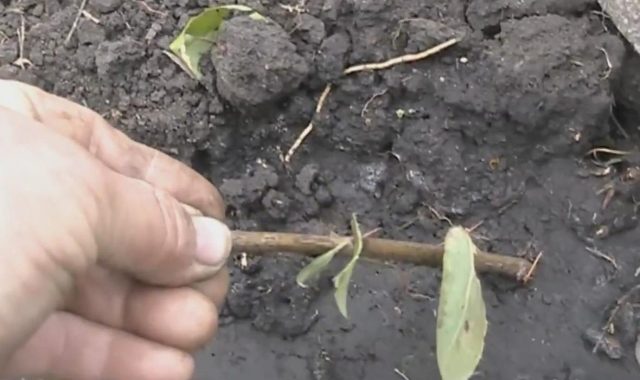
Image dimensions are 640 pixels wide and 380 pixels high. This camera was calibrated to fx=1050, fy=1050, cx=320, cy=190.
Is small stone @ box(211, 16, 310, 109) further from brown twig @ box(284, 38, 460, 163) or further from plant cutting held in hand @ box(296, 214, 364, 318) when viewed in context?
plant cutting held in hand @ box(296, 214, 364, 318)

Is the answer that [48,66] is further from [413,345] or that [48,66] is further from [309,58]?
[413,345]

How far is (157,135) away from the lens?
142 centimetres

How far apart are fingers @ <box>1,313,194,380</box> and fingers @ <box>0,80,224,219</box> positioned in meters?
0.18

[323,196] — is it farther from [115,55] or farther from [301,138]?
[115,55]

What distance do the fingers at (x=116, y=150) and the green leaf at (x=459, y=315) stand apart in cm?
34

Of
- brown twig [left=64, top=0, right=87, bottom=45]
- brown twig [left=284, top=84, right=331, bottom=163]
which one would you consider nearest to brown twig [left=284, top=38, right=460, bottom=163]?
brown twig [left=284, top=84, right=331, bottom=163]

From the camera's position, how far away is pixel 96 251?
3.16ft

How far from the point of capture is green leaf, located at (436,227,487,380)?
1039 millimetres

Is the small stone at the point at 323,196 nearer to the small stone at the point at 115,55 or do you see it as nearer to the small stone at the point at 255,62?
the small stone at the point at 255,62

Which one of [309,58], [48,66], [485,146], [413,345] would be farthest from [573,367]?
[48,66]

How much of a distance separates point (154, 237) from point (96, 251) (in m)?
0.06

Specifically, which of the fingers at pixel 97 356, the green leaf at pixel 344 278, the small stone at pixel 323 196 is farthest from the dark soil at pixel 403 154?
the green leaf at pixel 344 278

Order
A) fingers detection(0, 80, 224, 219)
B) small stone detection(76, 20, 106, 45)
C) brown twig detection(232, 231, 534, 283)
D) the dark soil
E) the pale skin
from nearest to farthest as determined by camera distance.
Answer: the pale skin
brown twig detection(232, 231, 534, 283)
fingers detection(0, 80, 224, 219)
the dark soil
small stone detection(76, 20, 106, 45)

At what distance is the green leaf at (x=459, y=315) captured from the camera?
104 centimetres
